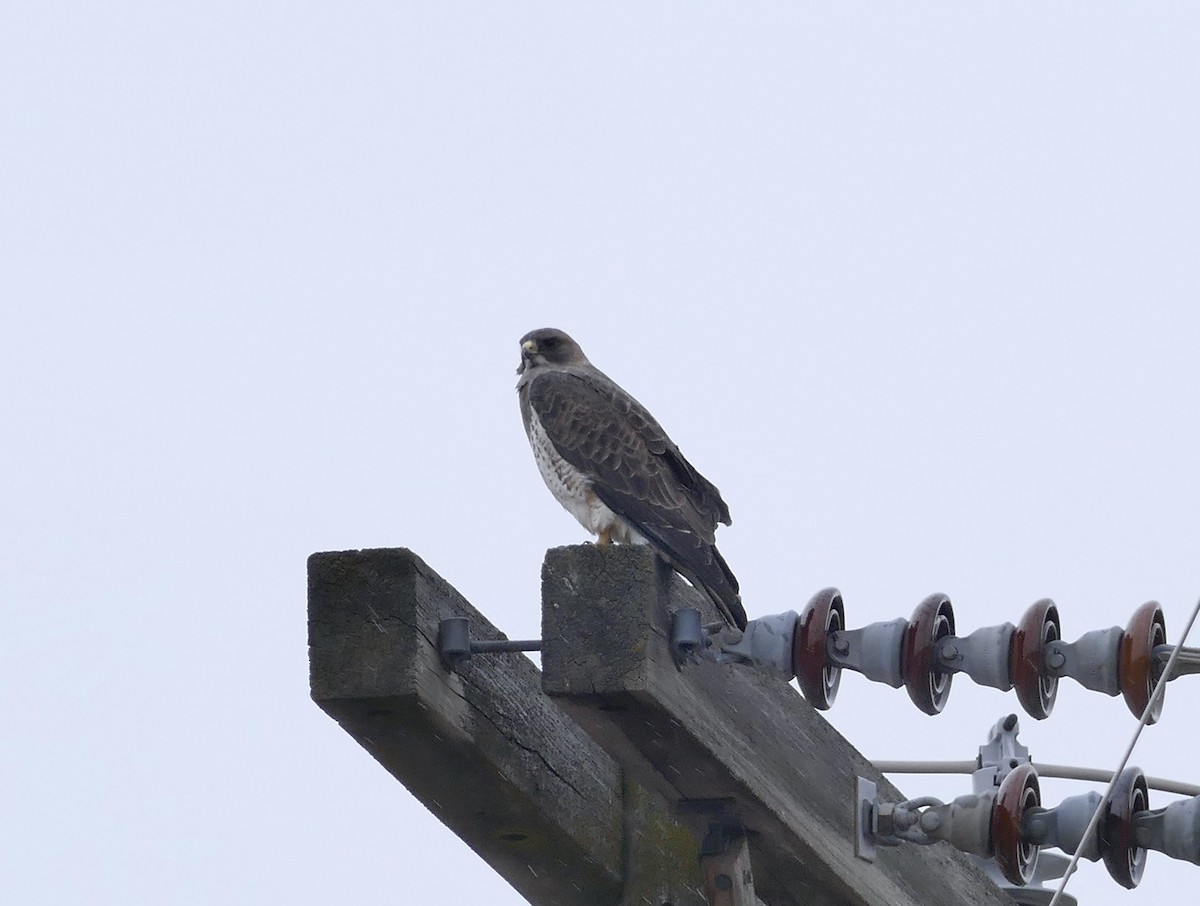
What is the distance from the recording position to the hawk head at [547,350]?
7.82 metres

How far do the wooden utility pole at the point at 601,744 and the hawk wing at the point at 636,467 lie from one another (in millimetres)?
457

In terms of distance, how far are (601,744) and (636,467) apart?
7.50 ft

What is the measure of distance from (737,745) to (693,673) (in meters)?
0.21

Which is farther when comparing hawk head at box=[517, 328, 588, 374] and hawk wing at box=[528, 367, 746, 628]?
hawk head at box=[517, 328, 588, 374]

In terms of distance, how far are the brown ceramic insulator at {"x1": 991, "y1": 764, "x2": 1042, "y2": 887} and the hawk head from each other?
13.3 feet

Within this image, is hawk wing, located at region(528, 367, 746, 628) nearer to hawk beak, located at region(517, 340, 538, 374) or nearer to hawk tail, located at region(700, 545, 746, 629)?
hawk tail, located at region(700, 545, 746, 629)

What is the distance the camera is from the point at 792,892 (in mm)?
4098

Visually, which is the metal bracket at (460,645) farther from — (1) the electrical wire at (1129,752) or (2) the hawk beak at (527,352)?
(2) the hawk beak at (527,352)

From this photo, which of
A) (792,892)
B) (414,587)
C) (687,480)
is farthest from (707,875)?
(687,480)

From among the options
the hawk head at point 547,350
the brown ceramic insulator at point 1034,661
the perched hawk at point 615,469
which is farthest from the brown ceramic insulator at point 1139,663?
the hawk head at point 547,350

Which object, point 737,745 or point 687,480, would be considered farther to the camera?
point 687,480

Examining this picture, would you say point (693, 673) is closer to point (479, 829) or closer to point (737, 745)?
Result: point (737, 745)

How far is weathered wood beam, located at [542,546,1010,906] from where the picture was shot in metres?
3.59

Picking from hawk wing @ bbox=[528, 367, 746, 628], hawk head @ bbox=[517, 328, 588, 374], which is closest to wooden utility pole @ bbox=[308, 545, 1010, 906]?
hawk wing @ bbox=[528, 367, 746, 628]
